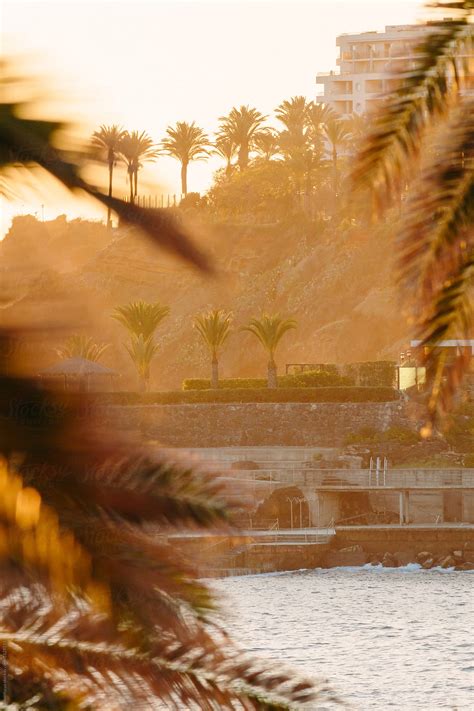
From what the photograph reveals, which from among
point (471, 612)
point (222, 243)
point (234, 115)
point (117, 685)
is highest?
point (234, 115)

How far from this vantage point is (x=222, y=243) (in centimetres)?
226

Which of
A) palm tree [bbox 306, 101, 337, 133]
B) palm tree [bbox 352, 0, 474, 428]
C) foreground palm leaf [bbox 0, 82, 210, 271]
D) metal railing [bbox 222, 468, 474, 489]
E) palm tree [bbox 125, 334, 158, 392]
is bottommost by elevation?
metal railing [bbox 222, 468, 474, 489]

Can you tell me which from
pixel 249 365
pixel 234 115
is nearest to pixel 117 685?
pixel 249 365

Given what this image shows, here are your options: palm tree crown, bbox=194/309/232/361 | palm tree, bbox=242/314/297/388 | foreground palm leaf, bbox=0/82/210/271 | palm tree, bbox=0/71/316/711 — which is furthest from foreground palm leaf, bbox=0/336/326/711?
palm tree crown, bbox=194/309/232/361

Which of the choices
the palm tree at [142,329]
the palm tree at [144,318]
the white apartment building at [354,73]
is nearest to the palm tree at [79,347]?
the palm tree at [142,329]

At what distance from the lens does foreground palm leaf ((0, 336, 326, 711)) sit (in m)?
2.10

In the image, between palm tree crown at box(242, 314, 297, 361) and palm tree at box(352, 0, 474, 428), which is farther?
palm tree crown at box(242, 314, 297, 361)

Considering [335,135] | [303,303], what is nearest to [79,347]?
[303,303]

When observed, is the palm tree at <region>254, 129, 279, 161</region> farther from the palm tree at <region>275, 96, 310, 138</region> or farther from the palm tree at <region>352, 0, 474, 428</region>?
the palm tree at <region>352, 0, 474, 428</region>

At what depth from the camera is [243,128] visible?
92750 millimetres

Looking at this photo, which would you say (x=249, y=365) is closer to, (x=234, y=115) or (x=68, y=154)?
(x=234, y=115)

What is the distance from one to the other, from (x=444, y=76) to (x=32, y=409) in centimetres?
237

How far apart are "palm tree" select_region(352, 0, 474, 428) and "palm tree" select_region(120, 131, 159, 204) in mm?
1750

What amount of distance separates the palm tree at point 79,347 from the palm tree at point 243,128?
8674cm
